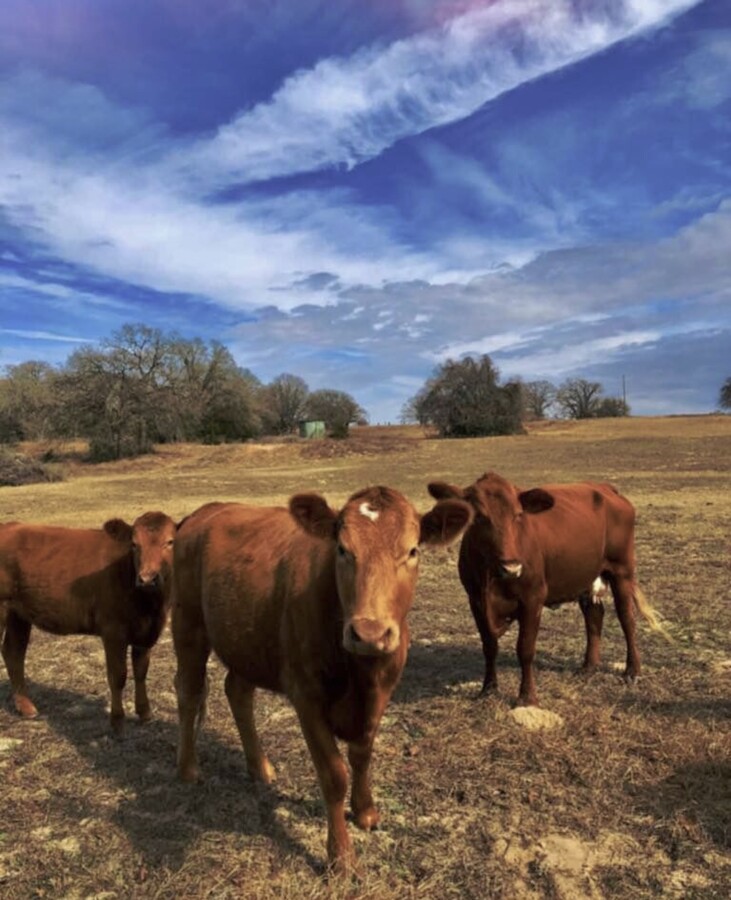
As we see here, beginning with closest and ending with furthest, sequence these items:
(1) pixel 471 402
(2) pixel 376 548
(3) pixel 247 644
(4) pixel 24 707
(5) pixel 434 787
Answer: (2) pixel 376 548, (3) pixel 247 644, (5) pixel 434 787, (4) pixel 24 707, (1) pixel 471 402

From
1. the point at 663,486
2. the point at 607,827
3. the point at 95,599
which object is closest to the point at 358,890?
the point at 607,827

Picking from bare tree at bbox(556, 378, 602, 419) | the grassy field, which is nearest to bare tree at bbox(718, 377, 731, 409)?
bare tree at bbox(556, 378, 602, 419)

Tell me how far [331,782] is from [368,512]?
1432 millimetres

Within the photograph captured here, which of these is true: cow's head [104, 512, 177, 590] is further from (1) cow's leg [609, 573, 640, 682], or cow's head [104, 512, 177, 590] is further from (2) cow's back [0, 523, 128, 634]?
(1) cow's leg [609, 573, 640, 682]

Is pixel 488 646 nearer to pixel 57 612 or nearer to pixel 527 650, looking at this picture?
pixel 527 650

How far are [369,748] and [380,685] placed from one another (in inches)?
18.9

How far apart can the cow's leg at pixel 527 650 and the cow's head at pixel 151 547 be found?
2.99m

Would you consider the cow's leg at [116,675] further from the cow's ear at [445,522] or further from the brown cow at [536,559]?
the cow's ear at [445,522]

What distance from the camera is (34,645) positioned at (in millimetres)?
7926

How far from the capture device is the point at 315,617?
12.2ft

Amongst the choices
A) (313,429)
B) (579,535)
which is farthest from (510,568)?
(313,429)

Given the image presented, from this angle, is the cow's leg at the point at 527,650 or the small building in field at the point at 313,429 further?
the small building in field at the point at 313,429

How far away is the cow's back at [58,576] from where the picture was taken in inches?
228

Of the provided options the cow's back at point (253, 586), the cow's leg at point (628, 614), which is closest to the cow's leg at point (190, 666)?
the cow's back at point (253, 586)
